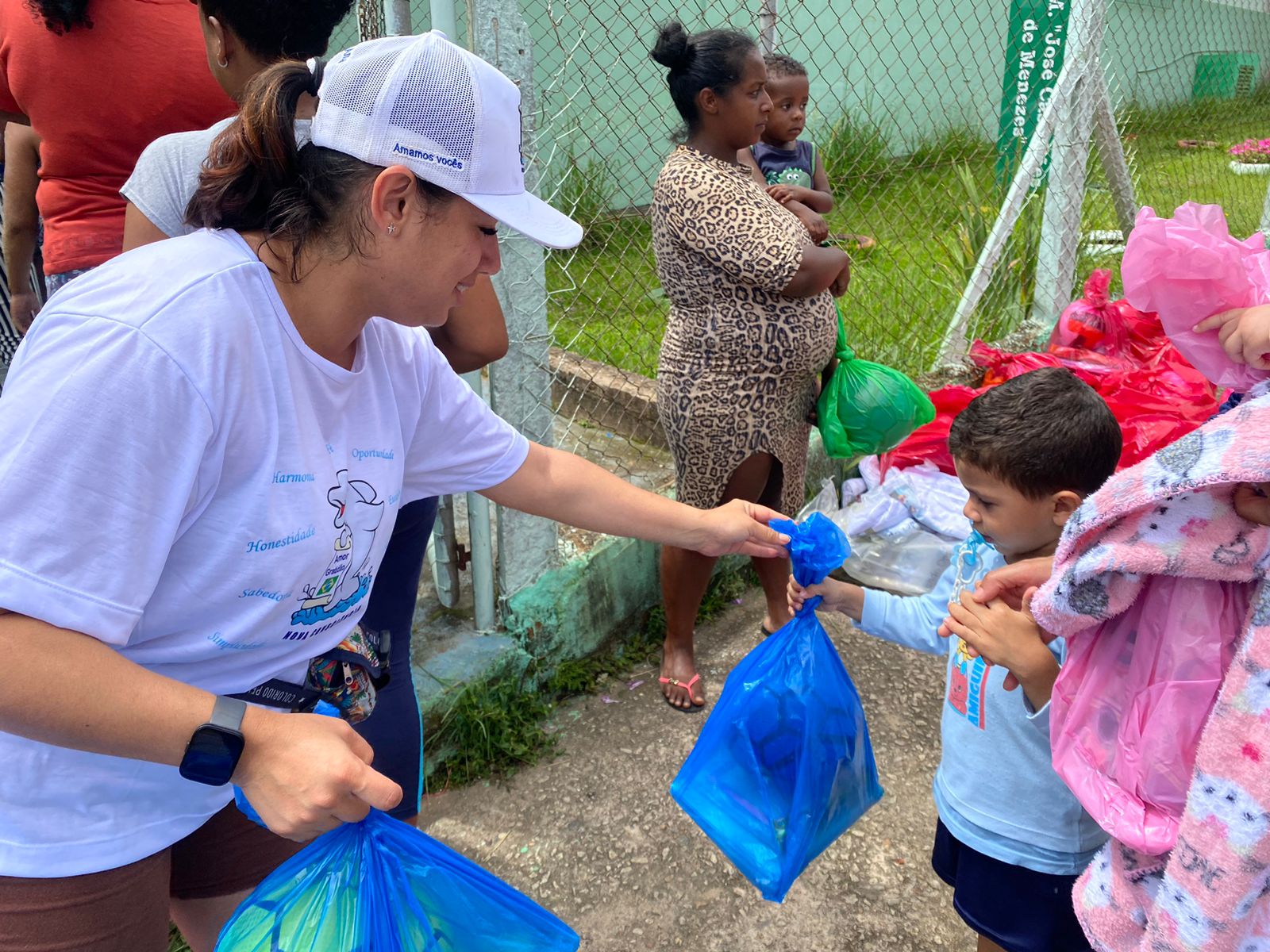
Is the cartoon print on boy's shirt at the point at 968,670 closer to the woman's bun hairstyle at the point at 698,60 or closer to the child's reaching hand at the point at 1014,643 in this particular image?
the child's reaching hand at the point at 1014,643

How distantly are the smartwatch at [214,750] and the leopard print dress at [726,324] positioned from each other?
1.86 m

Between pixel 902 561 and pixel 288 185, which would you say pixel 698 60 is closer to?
pixel 288 185

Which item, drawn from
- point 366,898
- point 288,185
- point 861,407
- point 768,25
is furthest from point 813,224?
point 366,898

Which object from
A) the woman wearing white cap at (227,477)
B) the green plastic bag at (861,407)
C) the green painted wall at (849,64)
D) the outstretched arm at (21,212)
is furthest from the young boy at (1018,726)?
the green painted wall at (849,64)

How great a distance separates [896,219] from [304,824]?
5874 millimetres

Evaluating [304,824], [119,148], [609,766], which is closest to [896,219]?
[609,766]

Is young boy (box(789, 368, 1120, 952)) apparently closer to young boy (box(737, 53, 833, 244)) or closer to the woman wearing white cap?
the woman wearing white cap

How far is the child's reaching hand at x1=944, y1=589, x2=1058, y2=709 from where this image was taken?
1402 millimetres

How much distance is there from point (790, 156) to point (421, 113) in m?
2.65

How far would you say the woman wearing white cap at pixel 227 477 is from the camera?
3.35 feet

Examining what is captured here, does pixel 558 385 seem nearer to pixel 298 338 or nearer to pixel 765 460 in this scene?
pixel 765 460

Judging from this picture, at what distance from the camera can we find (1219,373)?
130cm

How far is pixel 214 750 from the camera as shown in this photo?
42.1 inches

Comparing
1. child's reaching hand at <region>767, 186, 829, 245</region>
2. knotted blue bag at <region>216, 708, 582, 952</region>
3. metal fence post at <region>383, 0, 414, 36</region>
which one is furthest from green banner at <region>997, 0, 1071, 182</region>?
knotted blue bag at <region>216, 708, 582, 952</region>
